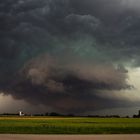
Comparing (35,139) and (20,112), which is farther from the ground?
(20,112)

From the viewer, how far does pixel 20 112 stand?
429 feet

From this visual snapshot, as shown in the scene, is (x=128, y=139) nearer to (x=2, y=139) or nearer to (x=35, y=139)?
(x=35, y=139)

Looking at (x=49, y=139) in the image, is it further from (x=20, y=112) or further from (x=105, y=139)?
(x=20, y=112)

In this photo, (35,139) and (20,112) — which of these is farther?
(20,112)

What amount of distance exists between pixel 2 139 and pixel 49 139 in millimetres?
4065

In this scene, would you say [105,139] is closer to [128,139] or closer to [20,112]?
[128,139]

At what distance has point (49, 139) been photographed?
3541 cm

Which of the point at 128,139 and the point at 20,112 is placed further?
the point at 20,112

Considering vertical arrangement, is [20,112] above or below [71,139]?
above

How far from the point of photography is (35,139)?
35.4 meters

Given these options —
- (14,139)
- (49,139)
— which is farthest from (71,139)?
(14,139)

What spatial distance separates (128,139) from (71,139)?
5077 millimetres

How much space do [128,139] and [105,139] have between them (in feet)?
6.69

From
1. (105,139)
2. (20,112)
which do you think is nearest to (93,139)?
(105,139)
